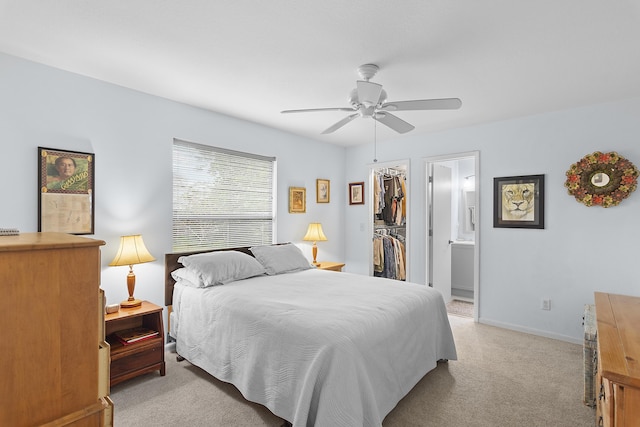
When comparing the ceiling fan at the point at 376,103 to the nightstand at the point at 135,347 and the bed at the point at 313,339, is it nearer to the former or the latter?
the bed at the point at 313,339

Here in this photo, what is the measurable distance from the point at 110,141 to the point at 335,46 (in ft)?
6.86

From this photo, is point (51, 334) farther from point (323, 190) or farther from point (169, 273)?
point (323, 190)

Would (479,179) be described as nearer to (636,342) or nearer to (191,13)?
(636,342)

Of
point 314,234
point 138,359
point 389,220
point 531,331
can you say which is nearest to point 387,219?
point 389,220

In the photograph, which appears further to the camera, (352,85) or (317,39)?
(352,85)

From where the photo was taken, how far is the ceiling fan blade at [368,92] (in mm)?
2195

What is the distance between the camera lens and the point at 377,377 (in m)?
2.02

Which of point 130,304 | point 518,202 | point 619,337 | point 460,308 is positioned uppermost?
point 518,202

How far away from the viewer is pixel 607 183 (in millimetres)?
3293

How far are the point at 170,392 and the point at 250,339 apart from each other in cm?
88

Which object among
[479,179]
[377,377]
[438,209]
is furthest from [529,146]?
[377,377]

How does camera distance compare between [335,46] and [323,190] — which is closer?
[335,46]

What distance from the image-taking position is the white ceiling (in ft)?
6.07

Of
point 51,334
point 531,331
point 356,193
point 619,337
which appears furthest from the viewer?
point 356,193
